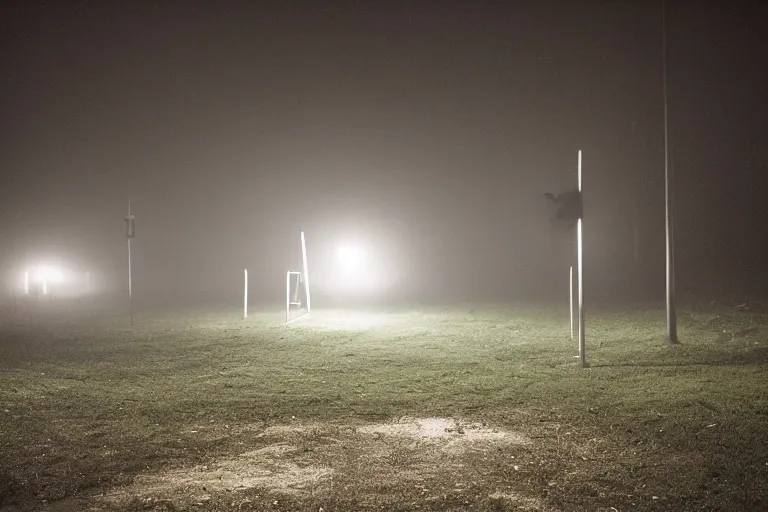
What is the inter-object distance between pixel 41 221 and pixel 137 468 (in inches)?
1988

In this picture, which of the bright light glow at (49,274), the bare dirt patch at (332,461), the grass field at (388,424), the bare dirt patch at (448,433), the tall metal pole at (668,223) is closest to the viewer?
the grass field at (388,424)

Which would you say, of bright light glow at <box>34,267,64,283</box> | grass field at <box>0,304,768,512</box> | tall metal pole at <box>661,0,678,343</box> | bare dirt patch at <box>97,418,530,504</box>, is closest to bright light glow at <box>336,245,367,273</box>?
bright light glow at <box>34,267,64,283</box>

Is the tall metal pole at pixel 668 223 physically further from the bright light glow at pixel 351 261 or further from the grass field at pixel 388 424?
the bright light glow at pixel 351 261

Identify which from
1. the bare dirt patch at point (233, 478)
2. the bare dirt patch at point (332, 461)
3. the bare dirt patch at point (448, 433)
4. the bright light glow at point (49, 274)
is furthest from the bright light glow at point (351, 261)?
the bare dirt patch at point (233, 478)

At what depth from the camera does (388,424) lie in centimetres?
863

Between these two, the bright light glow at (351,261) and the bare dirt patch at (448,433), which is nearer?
the bare dirt patch at (448,433)

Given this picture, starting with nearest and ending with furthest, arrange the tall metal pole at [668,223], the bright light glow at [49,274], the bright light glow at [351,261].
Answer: the tall metal pole at [668,223]
the bright light glow at [49,274]
the bright light glow at [351,261]

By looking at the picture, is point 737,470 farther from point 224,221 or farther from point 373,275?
point 224,221

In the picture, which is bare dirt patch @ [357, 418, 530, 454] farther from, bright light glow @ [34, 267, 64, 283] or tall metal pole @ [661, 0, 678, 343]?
bright light glow @ [34, 267, 64, 283]

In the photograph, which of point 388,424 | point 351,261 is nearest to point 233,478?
point 388,424

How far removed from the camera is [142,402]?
32.8 feet

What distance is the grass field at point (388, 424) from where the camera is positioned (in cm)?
616

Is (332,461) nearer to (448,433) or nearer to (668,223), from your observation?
(448,433)

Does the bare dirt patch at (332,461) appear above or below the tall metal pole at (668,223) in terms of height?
below
